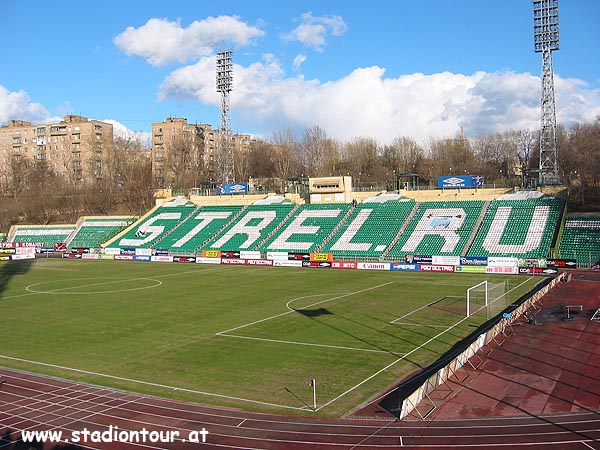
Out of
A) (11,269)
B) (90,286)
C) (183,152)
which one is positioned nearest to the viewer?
(90,286)

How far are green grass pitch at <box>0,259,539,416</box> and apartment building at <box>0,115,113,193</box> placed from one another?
80888 millimetres

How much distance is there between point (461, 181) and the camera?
71938mm

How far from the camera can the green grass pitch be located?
23.2 metres

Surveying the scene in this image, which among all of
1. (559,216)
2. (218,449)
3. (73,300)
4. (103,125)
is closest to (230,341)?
(218,449)

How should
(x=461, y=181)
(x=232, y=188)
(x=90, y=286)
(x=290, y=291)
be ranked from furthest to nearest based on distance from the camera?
1. (x=232, y=188)
2. (x=461, y=181)
3. (x=90, y=286)
4. (x=290, y=291)

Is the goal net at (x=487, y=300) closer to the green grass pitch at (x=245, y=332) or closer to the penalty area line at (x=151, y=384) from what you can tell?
the green grass pitch at (x=245, y=332)

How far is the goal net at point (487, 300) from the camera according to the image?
36.5 m

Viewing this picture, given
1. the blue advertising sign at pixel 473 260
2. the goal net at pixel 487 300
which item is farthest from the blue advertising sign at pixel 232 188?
the goal net at pixel 487 300

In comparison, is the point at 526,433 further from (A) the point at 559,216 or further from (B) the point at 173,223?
(B) the point at 173,223

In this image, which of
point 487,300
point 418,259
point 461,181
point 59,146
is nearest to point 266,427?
point 487,300

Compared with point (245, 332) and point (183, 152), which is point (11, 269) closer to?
point (245, 332)

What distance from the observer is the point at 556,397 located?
66.6ft

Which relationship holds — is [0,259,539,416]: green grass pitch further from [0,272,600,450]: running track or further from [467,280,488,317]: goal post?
[0,272,600,450]: running track

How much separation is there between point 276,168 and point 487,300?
99041 mm
